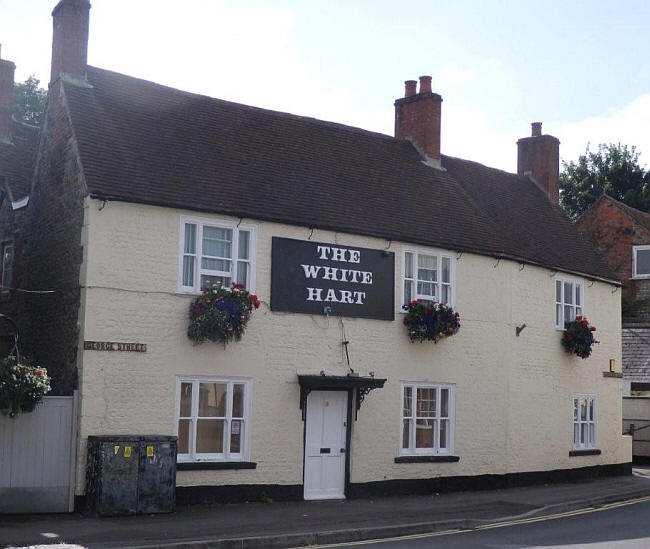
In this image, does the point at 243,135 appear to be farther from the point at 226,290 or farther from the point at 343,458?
the point at 343,458

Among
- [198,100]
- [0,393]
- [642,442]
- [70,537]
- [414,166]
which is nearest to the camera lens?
[70,537]

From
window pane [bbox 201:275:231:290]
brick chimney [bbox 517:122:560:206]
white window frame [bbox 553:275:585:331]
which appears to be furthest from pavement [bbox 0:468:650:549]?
brick chimney [bbox 517:122:560:206]

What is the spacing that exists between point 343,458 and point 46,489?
613cm

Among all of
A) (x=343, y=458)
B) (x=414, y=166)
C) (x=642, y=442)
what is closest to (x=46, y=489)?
(x=343, y=458)

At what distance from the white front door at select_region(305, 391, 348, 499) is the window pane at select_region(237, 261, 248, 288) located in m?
2.68

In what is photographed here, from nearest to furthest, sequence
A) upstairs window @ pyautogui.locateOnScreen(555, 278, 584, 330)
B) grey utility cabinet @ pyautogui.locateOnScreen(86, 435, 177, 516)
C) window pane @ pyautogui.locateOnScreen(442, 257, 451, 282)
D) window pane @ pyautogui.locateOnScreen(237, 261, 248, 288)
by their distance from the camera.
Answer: grey utility cabinet @ pyautogui.locateOnScreen(86, 435, 177, 516), window pane @ pyautogui.locateOnScreen(237, 261, 248, 288), window pane @ pyautogui.locateOnScreen(442, 257, 451, 282), upstairs window @ pyautogui.locateOnScreen(555, 278, 584, 330)

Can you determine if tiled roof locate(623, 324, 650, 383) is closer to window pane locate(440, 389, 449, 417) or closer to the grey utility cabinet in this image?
window pane locate(440, 389, 449, 417)

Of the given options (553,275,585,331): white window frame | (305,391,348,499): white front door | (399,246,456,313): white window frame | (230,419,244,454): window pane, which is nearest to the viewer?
(230,419,244,454): window pane

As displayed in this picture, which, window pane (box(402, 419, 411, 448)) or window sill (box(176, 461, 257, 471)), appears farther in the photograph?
window pane (box(402, 419, 411, 448))

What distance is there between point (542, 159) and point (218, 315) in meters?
15.0

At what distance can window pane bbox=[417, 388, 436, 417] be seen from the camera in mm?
20594

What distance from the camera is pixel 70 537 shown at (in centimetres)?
1312

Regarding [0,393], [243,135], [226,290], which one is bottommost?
[0,393]

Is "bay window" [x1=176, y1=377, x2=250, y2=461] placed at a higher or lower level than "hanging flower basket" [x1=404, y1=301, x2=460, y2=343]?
lower
